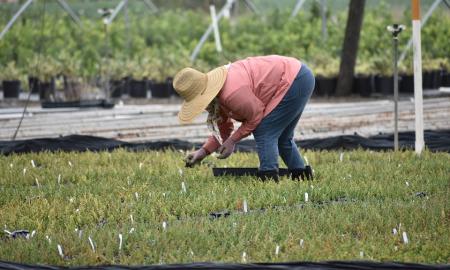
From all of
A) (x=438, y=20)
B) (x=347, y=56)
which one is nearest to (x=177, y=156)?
(x=347, y=56)

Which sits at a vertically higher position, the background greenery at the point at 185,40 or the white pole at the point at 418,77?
the white pole at the point at 418,77

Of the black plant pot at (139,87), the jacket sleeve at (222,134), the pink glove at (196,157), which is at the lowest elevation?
the black plant pot at (139,87)

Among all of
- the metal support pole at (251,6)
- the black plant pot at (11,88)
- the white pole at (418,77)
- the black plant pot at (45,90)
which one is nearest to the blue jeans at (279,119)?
the white pole at (418,77)

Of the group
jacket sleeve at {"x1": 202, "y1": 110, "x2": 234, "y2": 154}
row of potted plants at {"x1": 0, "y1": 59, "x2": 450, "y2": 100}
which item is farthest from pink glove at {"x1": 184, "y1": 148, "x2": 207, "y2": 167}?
row of potted plants at {"x1": 0, "y1": 59, "x2": 450, "y2": 100}

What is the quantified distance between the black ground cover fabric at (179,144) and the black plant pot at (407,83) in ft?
22.9

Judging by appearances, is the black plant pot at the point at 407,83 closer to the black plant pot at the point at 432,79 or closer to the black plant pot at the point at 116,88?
the black plant pot at the point at 432,79

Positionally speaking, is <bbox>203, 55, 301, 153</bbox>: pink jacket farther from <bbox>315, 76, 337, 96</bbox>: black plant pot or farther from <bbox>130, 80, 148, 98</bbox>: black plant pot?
<bbox>130, 80, 148, 98</bbox>: black plant pot

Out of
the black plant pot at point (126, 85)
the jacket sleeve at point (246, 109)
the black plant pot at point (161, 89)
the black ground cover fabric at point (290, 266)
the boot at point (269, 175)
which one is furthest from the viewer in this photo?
the black plant pot at point (126, 85)

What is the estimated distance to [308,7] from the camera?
981 inches

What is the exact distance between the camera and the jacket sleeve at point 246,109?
6.75 metres

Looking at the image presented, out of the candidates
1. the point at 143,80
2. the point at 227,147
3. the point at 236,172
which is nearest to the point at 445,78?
the point at 143,80

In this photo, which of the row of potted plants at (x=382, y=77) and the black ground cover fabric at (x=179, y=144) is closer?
the black ground cover fabric at (x=179, y=144)

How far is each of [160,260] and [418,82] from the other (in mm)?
4695

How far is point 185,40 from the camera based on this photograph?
2253cm
